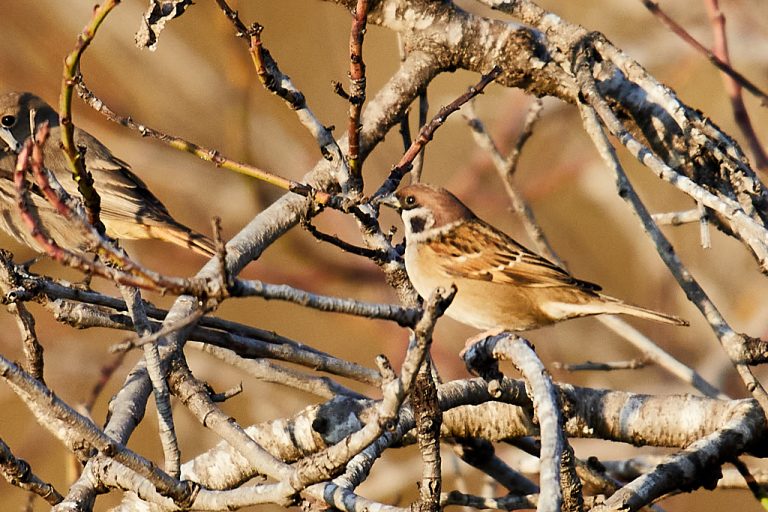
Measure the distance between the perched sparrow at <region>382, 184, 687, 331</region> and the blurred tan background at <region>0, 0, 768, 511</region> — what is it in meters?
1.26

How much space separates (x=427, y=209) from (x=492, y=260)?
1.27 feet

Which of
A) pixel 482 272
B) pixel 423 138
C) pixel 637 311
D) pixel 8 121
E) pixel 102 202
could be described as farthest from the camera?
pixel 8 121

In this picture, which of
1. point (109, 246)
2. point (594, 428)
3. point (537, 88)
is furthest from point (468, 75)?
point (109, 246)

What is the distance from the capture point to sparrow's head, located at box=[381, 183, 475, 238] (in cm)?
450

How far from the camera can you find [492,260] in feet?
14.7

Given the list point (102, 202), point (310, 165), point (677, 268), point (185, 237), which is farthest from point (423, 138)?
point (310, 165)

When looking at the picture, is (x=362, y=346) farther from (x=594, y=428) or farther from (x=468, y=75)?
(x=594, y=428)

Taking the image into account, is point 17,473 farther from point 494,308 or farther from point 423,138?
point 494,308

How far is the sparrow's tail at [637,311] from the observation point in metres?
3.65

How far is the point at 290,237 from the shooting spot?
646 cm

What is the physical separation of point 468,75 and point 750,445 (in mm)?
5286

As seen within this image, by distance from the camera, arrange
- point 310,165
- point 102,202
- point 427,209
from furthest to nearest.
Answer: point 310,165
point 102,202
point 427,209

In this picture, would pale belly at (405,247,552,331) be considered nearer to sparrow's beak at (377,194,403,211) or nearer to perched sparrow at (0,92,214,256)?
sparrow's beak at (377,194,403,211)

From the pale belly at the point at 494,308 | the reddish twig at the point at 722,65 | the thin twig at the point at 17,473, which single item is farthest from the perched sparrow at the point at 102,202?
the thin twig at the point at 17,473
